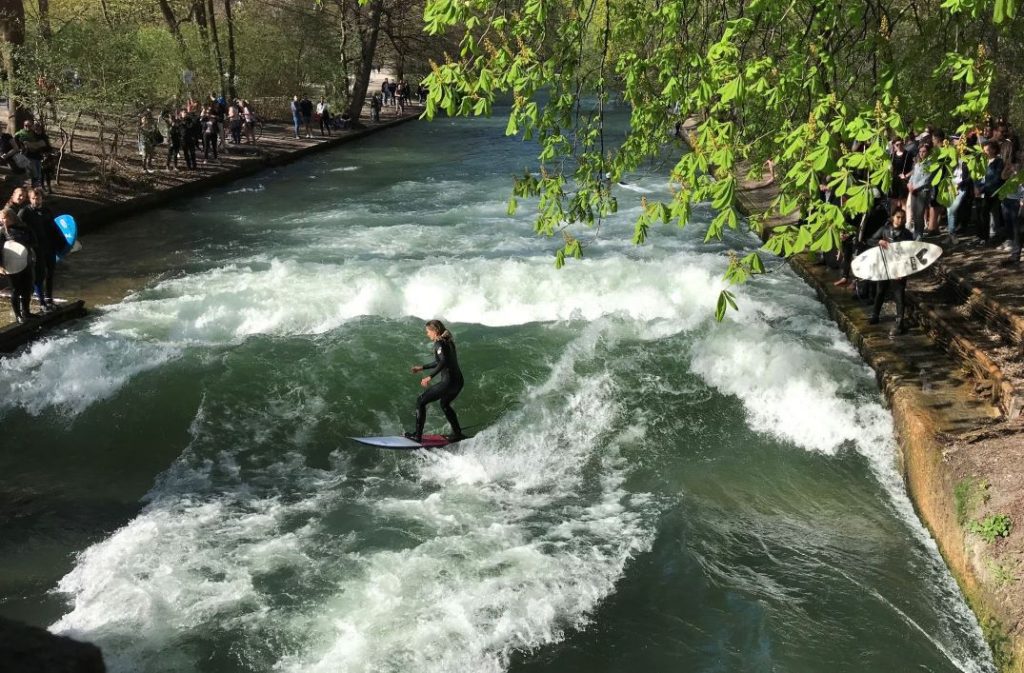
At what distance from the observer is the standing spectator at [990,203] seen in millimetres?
11836

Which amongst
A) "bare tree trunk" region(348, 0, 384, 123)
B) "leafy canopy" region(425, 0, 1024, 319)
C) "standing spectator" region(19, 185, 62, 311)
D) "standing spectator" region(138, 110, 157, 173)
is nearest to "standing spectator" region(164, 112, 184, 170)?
"standing spectator" region(138, 110, 157, 173)

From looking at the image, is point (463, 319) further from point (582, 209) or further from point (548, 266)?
point (582, 209)

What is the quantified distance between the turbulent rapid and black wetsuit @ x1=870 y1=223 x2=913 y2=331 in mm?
706

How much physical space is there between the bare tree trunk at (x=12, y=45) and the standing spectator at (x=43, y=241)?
713cm

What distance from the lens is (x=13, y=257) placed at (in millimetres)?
10969

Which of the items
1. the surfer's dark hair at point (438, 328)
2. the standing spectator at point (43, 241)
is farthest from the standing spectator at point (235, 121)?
the surfer's dark hair at point (438, 328)

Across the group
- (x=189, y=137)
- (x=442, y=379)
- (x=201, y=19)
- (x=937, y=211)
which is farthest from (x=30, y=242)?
(x=201, y=19)

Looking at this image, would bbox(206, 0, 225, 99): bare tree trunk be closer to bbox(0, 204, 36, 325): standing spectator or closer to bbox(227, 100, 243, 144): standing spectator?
bbox(227, 100, 243, 144): standing spectator

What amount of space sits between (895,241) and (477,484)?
5.91 meters

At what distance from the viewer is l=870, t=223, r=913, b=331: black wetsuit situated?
415 inches

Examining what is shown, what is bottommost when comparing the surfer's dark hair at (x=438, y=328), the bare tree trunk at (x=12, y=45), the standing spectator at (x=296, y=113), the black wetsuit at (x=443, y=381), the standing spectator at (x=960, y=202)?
the black wetsuit at (x=443, y=381)

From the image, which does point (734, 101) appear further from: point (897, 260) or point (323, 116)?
point (323, 116)

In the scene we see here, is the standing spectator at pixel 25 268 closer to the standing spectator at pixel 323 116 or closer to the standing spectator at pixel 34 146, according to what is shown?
the standing spectator at pixel 34 146

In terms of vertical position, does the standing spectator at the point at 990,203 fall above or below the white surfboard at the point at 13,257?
above
